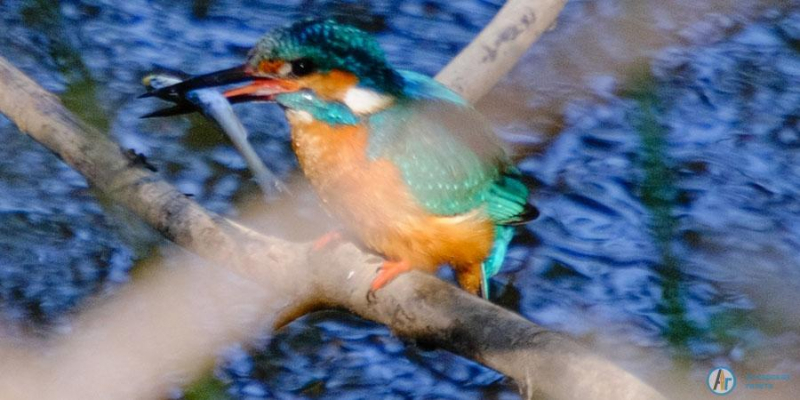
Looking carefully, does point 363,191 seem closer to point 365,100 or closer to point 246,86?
point 365,100

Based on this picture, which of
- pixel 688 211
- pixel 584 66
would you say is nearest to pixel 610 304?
pixel 688 211

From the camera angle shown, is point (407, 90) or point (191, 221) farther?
point (407, 90)

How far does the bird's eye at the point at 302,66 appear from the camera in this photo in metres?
1.99

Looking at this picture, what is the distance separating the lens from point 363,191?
2.09 m

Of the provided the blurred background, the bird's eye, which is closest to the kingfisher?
the bird's eye

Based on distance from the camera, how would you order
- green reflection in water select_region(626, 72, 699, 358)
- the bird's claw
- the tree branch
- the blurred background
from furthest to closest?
the blurred background
the bird's claw
the tree branch
green reflection in water select_region(626, 72, 699, 358)

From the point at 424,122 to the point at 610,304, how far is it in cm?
89

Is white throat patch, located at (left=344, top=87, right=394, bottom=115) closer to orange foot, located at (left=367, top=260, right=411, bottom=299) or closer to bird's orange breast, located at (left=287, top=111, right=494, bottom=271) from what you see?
bird's orange breast, located at (left=287, top=111, right=494, bottom=271)

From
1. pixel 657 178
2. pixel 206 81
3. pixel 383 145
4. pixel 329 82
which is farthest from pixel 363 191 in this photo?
pixel 657 178

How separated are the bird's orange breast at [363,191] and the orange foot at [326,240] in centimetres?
3

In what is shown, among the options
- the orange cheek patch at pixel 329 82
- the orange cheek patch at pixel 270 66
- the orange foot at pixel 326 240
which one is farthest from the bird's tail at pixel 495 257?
the orange cheek patch at pixel 270 66

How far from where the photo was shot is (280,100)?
2035mm

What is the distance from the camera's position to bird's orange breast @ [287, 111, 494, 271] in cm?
208

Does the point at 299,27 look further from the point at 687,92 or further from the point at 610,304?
the point at 687,92
